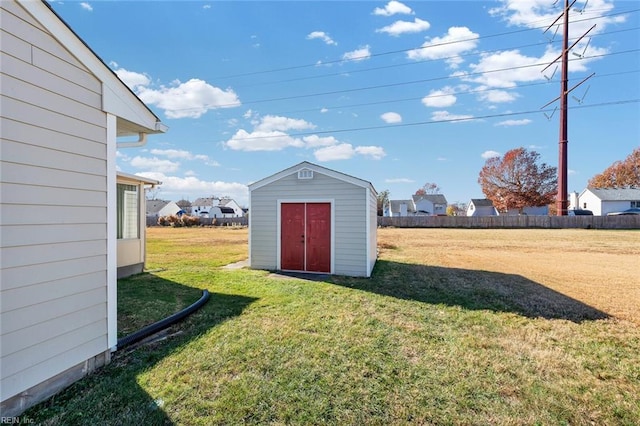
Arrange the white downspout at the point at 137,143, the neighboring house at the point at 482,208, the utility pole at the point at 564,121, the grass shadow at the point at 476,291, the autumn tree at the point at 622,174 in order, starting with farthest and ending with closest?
the neighboring house at the point at 482,208 → the autumn tree at the point at 622,174 → the utility pole at the point at 564,121 → the grass shadow at the point at 476,291 → the white downspout at the point at 137,143

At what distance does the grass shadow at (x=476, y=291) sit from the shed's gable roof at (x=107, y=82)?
203 inches

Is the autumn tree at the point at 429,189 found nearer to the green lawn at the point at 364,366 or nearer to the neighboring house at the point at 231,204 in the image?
the neighboring house at the point at 231,204

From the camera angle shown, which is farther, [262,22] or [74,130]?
[262,22]

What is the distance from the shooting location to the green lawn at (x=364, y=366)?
7.54 ft

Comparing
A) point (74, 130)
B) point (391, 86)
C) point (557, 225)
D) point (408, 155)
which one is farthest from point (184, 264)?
point (557, 225)

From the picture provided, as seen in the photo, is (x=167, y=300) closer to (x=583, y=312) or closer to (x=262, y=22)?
(x=583, y=312)

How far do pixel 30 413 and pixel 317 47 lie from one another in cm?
1653

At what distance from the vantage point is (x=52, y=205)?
96.3 inches

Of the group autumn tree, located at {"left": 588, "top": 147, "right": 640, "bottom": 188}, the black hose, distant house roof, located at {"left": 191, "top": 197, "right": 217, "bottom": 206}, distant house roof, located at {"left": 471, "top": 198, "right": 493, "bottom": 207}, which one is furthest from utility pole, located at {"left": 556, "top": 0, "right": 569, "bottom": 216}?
distant house roof, located at {"left": 191, "top": 197, "right": 217, "bottom": 206}

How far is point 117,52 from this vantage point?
10180 mm

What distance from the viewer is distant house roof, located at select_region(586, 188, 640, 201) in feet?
121

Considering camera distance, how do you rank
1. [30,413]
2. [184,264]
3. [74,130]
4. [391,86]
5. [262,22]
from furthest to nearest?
1. [391,86]
2. [262,22]
3. [184,264]
4. [74,130]
5. [30,413]

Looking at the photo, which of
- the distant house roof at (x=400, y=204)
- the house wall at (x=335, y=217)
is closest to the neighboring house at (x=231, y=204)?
the distant house roof at (x=400, y=204)

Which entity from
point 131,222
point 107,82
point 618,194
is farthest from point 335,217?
point 618,194
